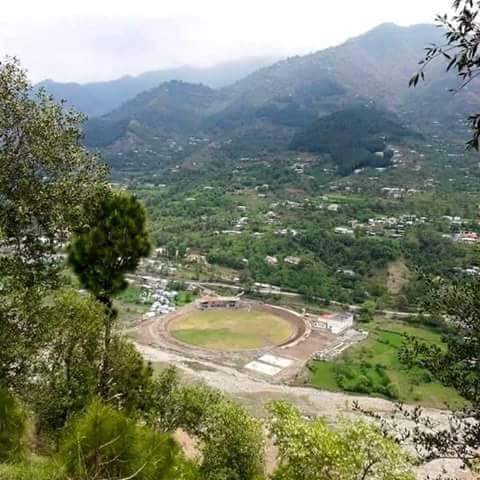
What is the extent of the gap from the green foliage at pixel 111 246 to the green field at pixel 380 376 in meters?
26.4

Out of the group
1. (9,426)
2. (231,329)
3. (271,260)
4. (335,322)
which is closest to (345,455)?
(9,426)

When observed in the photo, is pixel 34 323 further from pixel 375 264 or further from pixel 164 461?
pixel 375 264

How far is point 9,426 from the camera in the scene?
6.89 meters

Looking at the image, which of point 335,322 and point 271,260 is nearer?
point 335,322

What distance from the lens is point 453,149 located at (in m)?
130

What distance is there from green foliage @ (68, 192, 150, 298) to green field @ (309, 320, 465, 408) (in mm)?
26364

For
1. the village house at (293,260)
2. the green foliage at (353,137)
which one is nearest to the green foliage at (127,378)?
the village house at (293,260)

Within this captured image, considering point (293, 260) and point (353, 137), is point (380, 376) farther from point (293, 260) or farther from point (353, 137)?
point (353, 137)

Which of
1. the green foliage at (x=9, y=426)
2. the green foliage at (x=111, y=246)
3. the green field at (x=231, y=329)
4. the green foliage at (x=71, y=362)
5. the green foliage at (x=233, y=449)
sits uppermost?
the green foliage at (x=111, y=246)

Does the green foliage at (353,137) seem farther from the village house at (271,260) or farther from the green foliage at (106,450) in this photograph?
the green foliage at (106,450)

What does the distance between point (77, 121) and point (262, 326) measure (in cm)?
4238

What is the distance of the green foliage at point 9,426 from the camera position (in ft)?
22.4

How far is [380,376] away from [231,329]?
47.1 ft

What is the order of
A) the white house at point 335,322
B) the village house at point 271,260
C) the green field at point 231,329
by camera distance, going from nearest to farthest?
the green field at point 231,329, the white house at point 335,322, the village house at point 271,260
